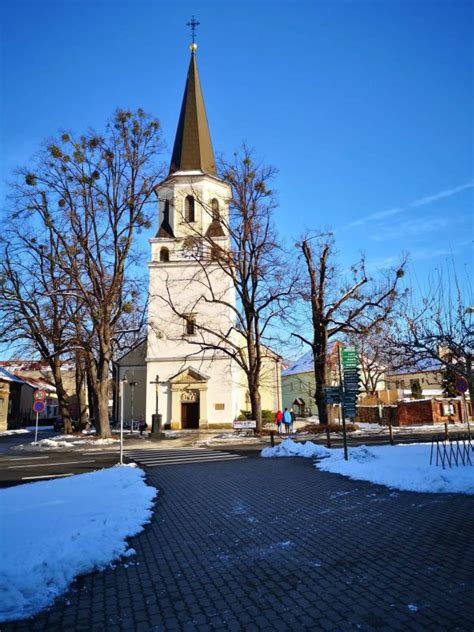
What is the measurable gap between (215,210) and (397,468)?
22816 mm

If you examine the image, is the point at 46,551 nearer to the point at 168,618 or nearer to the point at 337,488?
the point at 168,618

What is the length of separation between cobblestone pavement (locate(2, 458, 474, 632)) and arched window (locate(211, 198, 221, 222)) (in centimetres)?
2382

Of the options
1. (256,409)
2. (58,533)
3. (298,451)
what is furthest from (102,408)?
(58,533)

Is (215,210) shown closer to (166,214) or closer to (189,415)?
(166,214)

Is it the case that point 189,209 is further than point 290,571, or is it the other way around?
point 189,209

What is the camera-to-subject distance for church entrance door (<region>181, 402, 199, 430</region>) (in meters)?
36.6

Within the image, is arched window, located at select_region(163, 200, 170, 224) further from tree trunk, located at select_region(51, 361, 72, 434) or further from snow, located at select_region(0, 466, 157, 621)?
snow, located at select_region(0, 466, 157, 621)

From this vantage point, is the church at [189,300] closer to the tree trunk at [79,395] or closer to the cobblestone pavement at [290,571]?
the tree trunk at [79,395]

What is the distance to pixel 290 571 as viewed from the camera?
5328mm

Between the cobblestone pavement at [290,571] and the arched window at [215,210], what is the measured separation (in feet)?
78.2

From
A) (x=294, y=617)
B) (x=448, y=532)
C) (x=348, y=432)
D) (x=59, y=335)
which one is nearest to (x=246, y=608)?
(x=294, y=617)

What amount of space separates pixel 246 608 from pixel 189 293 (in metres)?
34.8

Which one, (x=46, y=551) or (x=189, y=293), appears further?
(x=189, y=293)

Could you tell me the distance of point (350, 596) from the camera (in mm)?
4602
